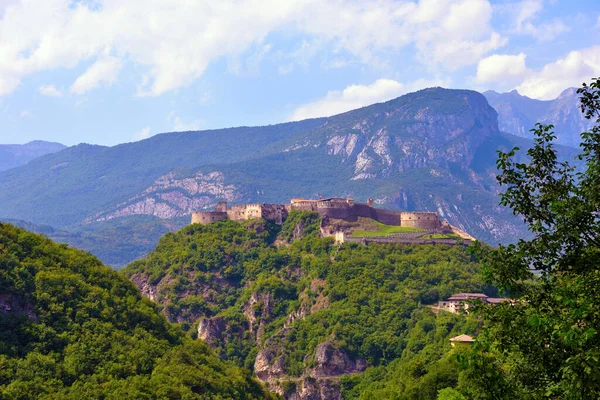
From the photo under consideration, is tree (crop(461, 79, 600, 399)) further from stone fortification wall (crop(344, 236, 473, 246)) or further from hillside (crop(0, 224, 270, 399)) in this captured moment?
stone fortification wall (crop(344, 236, 473, 246))

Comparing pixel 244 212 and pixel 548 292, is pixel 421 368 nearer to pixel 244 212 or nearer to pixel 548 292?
pixel 548 292

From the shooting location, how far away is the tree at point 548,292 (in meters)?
26.1

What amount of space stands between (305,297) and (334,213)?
699 inches

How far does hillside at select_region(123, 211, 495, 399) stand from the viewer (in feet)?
404

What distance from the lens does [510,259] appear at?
30734 millimetres

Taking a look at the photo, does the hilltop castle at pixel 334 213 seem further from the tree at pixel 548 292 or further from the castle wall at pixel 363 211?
the tree at pixel 548 292

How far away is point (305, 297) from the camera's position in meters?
143

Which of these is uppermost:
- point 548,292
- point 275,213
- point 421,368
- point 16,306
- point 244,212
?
point 548,292

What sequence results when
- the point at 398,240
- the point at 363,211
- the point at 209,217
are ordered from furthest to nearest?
the point at 209,217 < the point at 363,211 < the point at 398,240

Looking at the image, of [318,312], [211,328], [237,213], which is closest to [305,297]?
[318,312]

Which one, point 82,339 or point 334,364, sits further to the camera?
point 334,364

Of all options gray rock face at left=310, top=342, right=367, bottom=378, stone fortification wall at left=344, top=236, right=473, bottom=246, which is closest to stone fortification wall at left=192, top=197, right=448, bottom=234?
stone fortification wall at left=344, top=236, right=473, bottom=246

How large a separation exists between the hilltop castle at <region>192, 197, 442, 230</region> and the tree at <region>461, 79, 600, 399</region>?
398 ft

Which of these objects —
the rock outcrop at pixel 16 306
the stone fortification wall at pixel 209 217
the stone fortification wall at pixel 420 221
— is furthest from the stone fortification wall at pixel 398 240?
the rock outcrop at pixel 16 306
